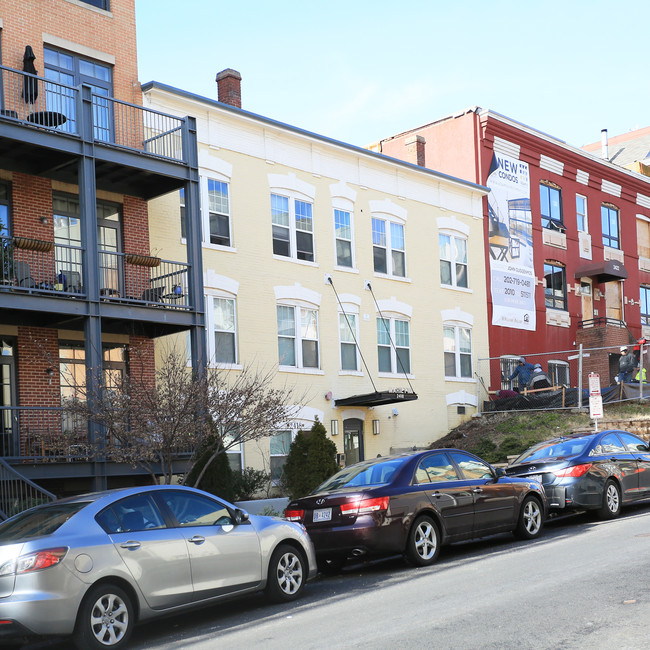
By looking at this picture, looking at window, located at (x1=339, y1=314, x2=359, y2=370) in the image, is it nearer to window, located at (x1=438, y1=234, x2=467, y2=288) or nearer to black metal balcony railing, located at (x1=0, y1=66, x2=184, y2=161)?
window, located at (x1=438, y1=234, x2=467, y2=288)

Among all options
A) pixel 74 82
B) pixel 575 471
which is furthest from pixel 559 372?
pixel 74 82

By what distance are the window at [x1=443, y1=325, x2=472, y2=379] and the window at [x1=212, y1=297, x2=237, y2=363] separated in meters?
8.23

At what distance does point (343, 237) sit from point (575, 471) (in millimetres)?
12041

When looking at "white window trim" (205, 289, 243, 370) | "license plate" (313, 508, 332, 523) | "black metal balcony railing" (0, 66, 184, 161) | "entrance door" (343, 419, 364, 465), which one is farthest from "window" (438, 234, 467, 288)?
"license plate" (313, 508, 332, 523)

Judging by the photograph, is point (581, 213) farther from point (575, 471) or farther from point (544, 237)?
point (575, 471)

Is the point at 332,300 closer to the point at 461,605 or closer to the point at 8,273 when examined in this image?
the point at 8,273

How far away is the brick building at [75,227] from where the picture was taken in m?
16.1

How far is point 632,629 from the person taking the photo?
700cm

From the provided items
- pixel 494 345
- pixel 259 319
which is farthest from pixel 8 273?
pixel 494 345

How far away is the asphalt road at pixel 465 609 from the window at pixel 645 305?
2593cm

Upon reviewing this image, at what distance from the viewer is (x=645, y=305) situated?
3678 centimetres

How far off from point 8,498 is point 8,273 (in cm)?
394

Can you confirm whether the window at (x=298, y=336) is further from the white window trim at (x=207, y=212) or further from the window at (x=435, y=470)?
the window at (x=435, y=470)

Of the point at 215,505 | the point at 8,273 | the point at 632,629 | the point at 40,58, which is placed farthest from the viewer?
the point at 40,58
